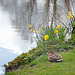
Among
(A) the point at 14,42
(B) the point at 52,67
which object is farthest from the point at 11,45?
(B) the point at 52,67

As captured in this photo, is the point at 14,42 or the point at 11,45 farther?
the point at 14,42

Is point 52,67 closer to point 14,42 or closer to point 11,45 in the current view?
point 11,45

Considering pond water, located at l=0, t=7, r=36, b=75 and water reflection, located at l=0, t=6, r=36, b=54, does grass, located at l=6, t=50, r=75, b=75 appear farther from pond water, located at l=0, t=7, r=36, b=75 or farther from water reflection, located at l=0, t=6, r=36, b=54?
water reflection, located at l=0, t=6, r=36, b=54

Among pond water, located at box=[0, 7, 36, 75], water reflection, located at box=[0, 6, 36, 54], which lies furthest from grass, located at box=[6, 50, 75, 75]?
water reflection, located at box=[0, 6, 36, 54]

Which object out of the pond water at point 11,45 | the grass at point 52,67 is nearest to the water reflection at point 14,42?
the pond water at point 11,45

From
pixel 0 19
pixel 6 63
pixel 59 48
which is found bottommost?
pixel 6 63

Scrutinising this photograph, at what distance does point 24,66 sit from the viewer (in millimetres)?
3680

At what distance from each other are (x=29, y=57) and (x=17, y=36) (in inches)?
98.4

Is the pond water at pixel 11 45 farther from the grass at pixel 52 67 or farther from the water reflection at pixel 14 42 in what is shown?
the grass at pixel 52 67

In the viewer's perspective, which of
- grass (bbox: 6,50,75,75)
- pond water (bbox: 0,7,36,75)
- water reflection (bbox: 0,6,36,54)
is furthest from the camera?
water reflection (bbox: 0,6,36,54)

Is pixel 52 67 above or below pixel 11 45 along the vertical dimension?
below

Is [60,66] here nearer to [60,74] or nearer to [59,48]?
[60,74]

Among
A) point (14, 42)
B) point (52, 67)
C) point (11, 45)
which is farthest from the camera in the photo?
point (14, 42)

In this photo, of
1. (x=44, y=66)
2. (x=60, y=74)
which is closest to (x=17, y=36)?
(x=44, y=66)
